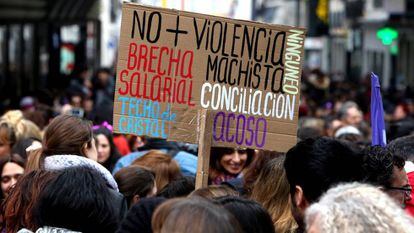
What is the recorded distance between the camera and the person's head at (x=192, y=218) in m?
3.60

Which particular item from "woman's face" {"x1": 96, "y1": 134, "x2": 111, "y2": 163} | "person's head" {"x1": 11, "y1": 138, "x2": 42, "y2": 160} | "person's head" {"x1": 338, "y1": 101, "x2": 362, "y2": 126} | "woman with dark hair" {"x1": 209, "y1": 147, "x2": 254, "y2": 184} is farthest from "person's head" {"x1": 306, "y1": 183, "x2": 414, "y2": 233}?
"person's head" {"x1": 338, "y1": 101, "x2": 362, "y2": 126}

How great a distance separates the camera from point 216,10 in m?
16.2

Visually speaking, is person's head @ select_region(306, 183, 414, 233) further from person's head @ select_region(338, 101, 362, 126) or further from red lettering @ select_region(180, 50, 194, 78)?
person's head @ select_region(338, 101, 362, 126)

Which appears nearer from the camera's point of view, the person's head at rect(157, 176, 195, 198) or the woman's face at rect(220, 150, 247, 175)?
the person's head at rect(157, 176, 195, 198)

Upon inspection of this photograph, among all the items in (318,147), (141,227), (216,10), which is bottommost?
(141,227)

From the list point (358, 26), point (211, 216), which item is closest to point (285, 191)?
point (211, 216)

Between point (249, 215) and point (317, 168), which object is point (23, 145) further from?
point (249, 215)

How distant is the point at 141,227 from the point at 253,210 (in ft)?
1.48

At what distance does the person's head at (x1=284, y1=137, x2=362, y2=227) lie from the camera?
471 cm

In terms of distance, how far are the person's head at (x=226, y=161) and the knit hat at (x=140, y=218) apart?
3746mm

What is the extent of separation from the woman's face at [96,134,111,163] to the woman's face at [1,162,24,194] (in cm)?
180

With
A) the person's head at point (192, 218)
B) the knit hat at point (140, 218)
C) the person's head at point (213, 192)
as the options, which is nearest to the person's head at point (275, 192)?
the person's head at point (213, 192)

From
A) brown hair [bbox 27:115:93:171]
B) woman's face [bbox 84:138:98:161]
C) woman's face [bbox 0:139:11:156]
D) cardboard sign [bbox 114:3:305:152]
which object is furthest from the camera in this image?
woman's face [bbox 0:139:11:156]

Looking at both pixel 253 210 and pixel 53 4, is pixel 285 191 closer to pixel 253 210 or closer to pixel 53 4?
pixel 253 210
